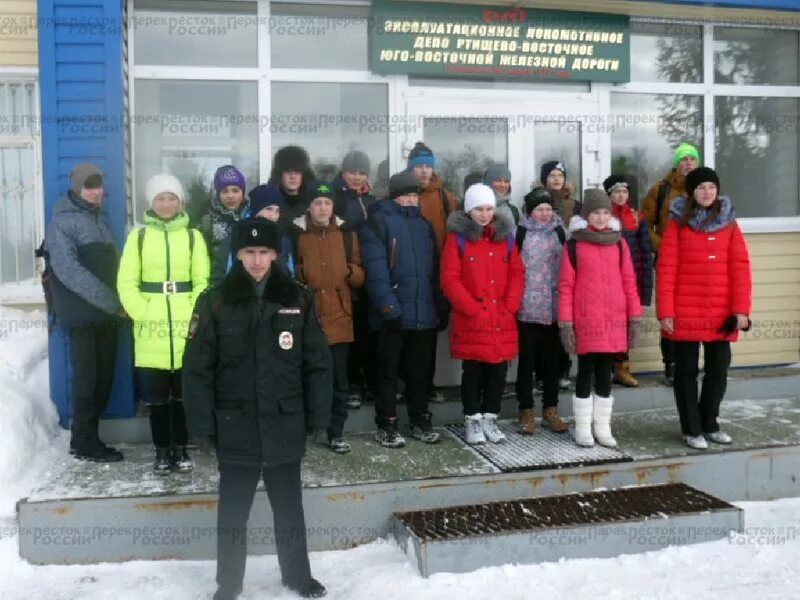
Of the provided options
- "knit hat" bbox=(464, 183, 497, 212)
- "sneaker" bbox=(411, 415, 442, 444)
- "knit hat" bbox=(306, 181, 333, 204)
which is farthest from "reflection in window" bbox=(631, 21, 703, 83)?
"sneaker" bbox=(411, 415, 442, 444)

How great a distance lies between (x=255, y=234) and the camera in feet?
11.0

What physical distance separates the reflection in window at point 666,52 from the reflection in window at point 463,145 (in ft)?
4.52

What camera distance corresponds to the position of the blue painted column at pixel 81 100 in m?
4.97

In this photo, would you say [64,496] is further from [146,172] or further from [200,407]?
[146,172]

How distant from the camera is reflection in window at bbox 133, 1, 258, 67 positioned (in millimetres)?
5656

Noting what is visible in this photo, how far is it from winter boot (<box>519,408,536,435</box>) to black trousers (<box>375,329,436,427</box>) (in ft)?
2.32

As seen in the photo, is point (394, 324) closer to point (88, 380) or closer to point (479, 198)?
point (479, 198)

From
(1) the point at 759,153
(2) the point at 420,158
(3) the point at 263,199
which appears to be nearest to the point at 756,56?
(1) the point at 759,153

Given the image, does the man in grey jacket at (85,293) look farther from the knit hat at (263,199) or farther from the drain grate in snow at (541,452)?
the drain grate in snow at (541,452)

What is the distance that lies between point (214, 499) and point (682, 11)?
533cm

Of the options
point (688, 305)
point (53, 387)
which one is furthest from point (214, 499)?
point (688, 305)

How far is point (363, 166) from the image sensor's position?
5477mm

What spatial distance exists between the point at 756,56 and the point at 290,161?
14.6 ft

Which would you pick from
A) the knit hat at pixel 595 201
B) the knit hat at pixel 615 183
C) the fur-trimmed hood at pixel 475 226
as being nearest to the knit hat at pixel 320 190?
the fur-trimmed hood at pixel 475 226
